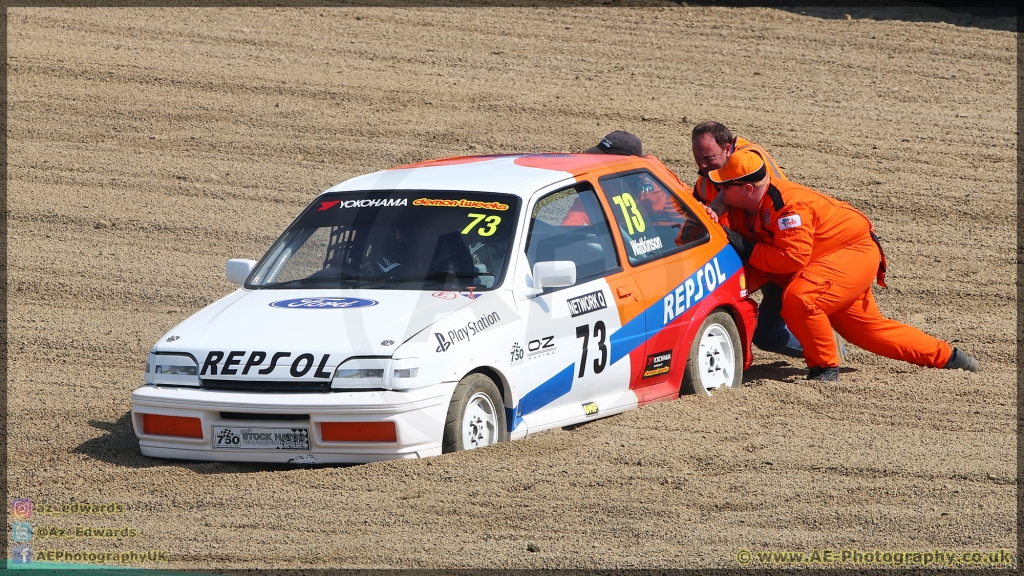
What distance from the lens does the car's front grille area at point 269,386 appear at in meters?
6.52

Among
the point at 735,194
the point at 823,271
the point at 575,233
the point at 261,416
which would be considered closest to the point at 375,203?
the point at 575,233

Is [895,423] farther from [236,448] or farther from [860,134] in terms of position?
[860,134]

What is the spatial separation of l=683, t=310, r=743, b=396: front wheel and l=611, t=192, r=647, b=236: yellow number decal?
0.77 metres

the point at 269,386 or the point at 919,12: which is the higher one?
the point at 919,12

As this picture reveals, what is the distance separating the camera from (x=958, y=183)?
13.8 metres

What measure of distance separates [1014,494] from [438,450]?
278cm

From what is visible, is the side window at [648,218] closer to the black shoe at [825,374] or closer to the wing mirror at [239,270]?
the black shoe at [825,374]

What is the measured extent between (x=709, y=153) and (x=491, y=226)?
2402 millimetres

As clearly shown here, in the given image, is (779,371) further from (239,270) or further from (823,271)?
(239,270)

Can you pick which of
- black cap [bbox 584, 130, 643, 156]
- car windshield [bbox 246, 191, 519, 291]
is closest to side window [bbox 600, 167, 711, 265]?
car windshield [bbox 246, 191, 519, 291]

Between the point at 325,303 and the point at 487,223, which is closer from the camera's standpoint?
the point at 325,303

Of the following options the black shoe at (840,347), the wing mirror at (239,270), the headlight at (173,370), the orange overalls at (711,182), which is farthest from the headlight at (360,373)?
the black shoe at (840,347)

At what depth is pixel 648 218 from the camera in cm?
824

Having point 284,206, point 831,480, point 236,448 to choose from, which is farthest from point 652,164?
point 284,206
